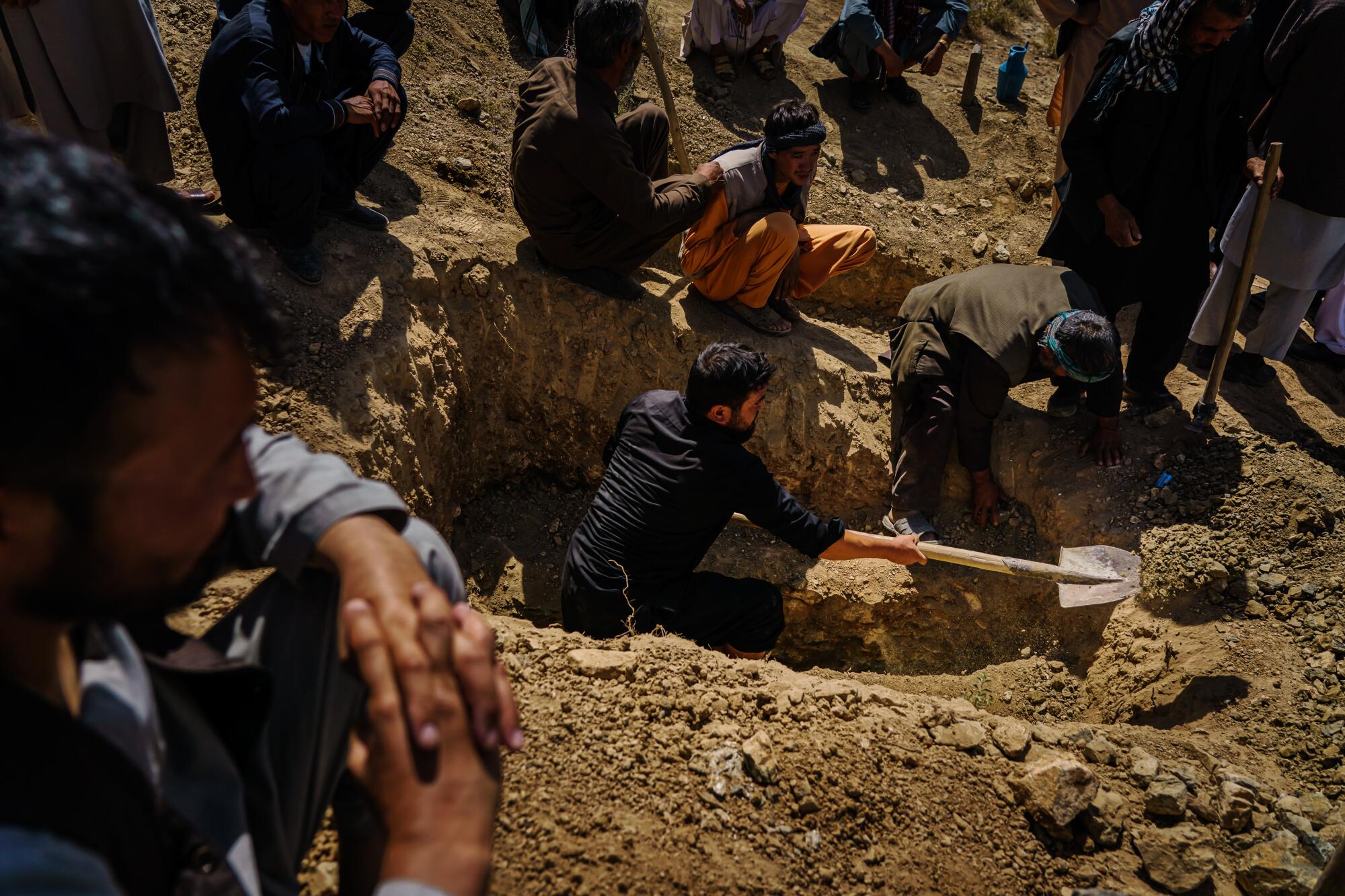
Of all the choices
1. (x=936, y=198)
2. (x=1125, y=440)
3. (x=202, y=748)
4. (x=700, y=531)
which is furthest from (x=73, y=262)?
(x=936, y=198)

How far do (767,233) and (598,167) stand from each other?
90 cm

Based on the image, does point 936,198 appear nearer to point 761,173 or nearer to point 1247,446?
point 761,173

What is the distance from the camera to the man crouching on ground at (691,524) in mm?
2879

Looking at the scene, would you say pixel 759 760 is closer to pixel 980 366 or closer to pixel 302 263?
pixel 980 366

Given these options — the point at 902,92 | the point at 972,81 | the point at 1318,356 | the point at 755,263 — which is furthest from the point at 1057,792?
the point at 972,81

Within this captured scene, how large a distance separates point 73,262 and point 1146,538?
156 inches

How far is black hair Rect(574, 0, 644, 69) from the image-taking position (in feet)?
10.7

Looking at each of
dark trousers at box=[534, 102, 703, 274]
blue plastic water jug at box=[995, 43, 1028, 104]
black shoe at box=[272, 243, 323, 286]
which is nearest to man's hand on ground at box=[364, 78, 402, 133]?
black shoe at box=[272, 243, 323, 286]

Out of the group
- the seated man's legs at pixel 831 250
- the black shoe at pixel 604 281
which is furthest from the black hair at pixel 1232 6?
the black shoe at pixel 604 281

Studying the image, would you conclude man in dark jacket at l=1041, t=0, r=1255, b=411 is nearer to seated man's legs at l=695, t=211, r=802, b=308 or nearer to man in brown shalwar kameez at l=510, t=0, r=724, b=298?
seated man's legs at l=695, t=211, r=802, b=308

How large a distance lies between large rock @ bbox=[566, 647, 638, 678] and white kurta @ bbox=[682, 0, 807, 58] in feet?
16.5

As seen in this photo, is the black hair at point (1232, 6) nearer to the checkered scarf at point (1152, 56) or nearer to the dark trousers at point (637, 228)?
the checkered scarf at point (1152, 56)

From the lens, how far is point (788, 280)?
4.32 metres

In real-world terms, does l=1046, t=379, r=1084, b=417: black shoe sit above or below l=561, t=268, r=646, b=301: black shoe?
below
